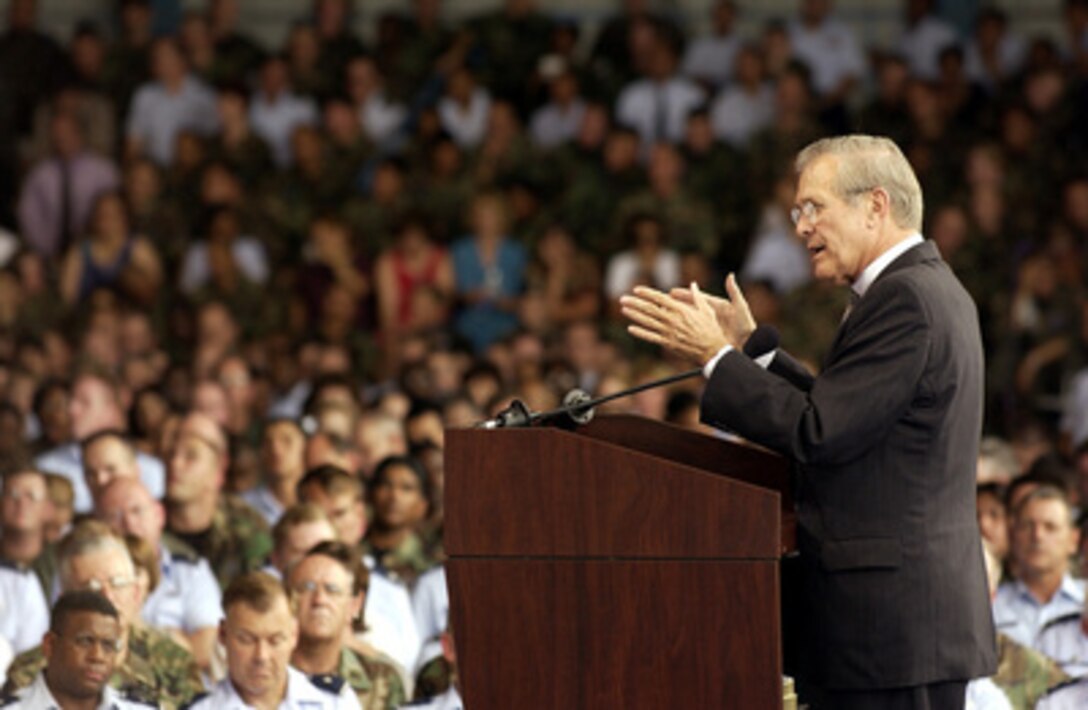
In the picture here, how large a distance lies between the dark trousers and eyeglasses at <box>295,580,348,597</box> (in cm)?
263

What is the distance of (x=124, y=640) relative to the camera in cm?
601

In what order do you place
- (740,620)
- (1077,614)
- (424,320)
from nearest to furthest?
(740,620), (1077,614), (424,320)

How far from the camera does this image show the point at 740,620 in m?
3.77

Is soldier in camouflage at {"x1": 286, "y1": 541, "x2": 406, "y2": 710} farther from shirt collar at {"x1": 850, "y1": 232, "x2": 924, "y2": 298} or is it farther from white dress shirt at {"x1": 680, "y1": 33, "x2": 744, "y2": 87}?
white dress shirt at {"x1": 680, "y1": 33, "x2": 744, "y2": 87}

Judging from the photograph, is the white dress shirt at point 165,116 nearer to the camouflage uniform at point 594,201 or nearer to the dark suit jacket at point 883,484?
the camouflage uniform at point 594,201

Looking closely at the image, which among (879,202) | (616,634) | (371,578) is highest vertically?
(879,202)

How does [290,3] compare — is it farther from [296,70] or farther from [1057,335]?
[1057,335]

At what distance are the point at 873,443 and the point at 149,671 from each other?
3.02m

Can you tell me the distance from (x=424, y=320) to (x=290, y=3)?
342cm

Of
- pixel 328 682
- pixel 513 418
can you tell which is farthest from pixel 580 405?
pixel 328 682

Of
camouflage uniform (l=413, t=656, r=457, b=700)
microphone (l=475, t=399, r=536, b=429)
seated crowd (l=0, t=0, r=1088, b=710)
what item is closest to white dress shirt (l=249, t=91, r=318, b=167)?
seated crowd (l=0, t=0, r=1088, b=710)

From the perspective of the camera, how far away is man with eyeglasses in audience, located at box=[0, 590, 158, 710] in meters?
5.86

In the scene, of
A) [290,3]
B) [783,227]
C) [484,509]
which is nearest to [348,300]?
[783,227]

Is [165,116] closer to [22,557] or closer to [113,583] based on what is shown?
[22,557]
